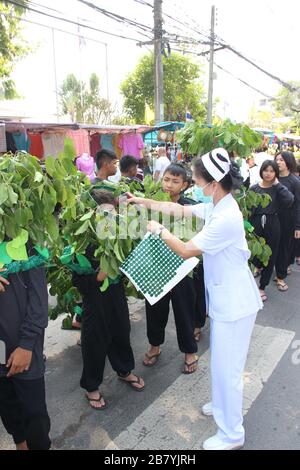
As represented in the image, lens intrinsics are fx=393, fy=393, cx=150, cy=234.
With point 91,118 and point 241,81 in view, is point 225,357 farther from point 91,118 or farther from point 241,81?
point 91,118

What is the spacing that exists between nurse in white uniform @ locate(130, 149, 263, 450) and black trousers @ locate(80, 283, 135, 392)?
0.72m

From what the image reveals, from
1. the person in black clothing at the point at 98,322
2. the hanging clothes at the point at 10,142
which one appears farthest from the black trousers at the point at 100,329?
the hanging clothes at the point at 10,142

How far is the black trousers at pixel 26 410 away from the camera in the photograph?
1.96 m

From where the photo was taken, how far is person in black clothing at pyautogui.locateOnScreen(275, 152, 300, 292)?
5109 millimetres

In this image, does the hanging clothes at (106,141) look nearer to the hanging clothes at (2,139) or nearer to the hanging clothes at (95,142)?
the hanging clothes at (95,142)

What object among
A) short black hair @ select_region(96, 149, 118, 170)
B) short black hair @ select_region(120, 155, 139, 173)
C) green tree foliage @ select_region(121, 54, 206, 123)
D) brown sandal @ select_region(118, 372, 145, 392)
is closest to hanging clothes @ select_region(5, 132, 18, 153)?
short black hair @ select_region(120, 155, 139, 173)

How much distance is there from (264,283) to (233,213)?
9.75ft

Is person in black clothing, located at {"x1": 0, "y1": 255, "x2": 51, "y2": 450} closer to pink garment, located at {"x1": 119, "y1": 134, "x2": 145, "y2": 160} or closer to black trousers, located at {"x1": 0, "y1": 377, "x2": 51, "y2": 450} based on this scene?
black trousers, located at {"x1": 0, "y1": 377, "x2": 51, "y2": 450}

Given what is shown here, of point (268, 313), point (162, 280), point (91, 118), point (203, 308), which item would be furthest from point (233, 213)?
point (91, 118)

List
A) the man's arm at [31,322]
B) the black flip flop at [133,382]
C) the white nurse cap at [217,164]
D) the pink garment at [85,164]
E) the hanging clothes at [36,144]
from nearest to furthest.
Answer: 1. the man's arm at [31,322]
2. the white nurse cap at [217,164]
3. the black flip flop at [133,382]
4. the hanging clothes at [36,144]
5. the pink garment at [85,164]

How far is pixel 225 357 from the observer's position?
2266 millimetres

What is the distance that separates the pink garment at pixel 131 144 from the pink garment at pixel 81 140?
1340 mm

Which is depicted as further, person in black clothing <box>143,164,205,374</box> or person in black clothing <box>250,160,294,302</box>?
person in black clothing <box>250,160,294,302</box>

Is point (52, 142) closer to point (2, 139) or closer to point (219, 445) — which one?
point (2, 139)
